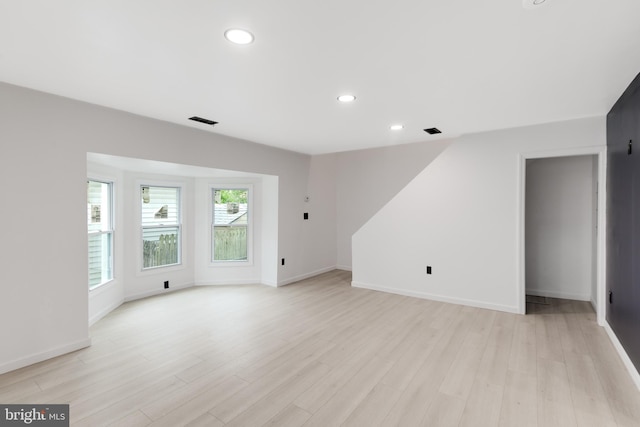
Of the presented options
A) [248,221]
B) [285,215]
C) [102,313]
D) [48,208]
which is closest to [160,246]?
[102,313]

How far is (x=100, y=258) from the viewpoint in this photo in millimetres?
4004

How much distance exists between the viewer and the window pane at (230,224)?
5445mm

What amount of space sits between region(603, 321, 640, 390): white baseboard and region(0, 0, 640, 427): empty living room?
4 cm

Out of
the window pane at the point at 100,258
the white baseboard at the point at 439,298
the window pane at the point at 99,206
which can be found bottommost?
the white baseboard at the point at 439,298

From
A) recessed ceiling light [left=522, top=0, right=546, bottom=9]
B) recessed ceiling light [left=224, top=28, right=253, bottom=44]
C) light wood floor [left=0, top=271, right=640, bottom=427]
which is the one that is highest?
recessed ceiling light [left=224, top=28, right=253, bottom=44]

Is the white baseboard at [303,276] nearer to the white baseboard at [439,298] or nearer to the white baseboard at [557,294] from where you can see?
the white baseboard at [439,298]

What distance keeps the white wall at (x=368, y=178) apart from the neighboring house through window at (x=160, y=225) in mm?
3441

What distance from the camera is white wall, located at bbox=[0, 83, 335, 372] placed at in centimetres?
256

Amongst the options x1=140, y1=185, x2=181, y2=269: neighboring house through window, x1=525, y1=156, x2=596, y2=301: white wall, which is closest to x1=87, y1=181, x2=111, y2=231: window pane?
x1=140, y1=185, x2=181, y2=269: neighboring house through window

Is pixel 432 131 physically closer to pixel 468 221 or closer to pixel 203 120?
pixel 468 221

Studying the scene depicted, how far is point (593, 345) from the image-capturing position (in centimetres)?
306

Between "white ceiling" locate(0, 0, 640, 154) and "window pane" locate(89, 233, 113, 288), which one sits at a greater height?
"white ceiling" locate(0, 0, 640, 154)

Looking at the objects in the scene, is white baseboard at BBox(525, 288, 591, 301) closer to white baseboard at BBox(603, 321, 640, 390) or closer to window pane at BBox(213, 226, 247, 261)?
white baseboard at BBox(603, 321, 640, 390)

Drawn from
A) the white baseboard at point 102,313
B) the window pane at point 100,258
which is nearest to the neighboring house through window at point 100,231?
the window pane at point 100,258
